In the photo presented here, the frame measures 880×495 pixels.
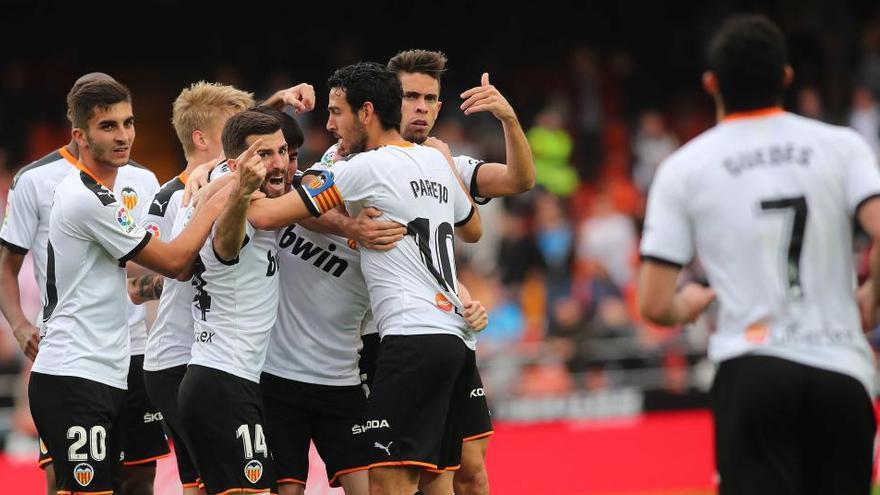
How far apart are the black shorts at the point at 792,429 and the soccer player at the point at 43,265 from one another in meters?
3.95

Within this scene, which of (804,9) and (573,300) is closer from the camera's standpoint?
(573,300)

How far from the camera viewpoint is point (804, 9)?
75.2 ft

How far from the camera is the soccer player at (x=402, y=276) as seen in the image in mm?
6730

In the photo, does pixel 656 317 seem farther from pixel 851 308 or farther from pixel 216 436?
pixel 216 436

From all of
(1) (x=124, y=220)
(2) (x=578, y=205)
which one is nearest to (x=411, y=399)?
(1) (x=124, y=220)

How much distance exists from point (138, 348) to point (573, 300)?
8973 mm

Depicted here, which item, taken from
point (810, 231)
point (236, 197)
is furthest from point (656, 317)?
point (236, 197)

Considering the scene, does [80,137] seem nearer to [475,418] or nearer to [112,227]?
[112,227]

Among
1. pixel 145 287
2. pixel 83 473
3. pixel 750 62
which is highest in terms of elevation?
pixel 750 62

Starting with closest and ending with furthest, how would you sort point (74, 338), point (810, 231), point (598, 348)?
point (810, 231) → point (74, 338) → point (598, 348)

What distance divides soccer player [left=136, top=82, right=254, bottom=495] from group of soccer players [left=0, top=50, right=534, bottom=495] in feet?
0.04

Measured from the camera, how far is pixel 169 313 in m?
7.44

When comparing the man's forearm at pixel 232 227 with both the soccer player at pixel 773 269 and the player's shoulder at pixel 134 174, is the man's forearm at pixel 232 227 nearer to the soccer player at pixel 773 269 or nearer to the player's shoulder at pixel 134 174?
the player's shoulder at pixel 134 174

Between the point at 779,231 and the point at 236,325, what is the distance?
2.86 meters
